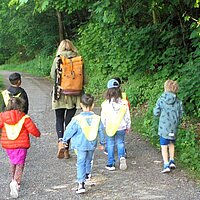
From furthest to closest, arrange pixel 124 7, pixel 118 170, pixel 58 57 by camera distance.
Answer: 1. pixel 124 7
2. pixel 58 57
3. pixel 118 170

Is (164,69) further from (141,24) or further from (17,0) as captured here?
(17,0)

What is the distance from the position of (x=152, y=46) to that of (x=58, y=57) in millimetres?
6058

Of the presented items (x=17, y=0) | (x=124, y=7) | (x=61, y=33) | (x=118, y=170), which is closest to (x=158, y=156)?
(x=118, y=170)

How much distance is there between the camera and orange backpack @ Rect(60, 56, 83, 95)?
25.1 ft

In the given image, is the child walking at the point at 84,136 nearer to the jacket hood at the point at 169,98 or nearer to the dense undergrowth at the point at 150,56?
the jacket hood at the point at 169,98

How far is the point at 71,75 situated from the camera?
7.70 m

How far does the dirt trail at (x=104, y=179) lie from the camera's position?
19.6 feet

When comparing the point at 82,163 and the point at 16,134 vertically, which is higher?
the point at 16,134

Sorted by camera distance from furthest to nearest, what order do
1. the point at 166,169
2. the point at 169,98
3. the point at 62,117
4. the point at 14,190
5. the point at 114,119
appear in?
the point at 62,117, the point at 114,119, the point at 169,98, the point at 166,169, the point at 14,190

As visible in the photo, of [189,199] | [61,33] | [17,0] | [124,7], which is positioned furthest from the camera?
[61,33]

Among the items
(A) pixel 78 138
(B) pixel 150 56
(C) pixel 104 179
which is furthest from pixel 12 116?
(B) pixel 150 56

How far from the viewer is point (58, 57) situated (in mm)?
7684

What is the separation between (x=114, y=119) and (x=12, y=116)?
5.81 feet

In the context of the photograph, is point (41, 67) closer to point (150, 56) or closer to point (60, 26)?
point (60, 26)
